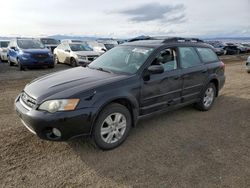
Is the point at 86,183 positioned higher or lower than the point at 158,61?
lower

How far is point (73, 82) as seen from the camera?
3.67m

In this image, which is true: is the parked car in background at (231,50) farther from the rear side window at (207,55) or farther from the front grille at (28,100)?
the front grille at (28,100)

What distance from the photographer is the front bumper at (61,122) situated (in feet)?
10.2

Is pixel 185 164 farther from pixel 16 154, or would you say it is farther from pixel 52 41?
pixel 52 41

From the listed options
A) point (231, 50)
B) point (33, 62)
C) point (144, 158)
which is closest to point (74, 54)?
point (33, 62)

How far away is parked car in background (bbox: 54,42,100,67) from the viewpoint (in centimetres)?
1309

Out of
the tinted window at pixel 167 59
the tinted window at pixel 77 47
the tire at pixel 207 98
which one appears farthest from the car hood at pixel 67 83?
the tinted window at pixel 77 47

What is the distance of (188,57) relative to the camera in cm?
506

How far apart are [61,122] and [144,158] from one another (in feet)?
4.26

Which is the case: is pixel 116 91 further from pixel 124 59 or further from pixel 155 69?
pixel 124 59

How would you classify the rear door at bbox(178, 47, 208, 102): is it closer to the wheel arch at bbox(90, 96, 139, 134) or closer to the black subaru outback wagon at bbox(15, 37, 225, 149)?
the black subaru outback wagon at bbox(15, 37, 225, 149)

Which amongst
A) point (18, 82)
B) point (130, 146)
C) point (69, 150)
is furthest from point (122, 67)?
point (18, 82)

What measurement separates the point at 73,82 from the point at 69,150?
1044mm

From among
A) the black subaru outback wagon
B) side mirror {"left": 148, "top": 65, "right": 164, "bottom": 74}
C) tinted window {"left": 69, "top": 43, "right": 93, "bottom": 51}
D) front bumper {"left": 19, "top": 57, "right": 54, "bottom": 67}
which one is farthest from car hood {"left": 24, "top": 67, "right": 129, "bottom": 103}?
tinted window {"left": 69, "top": 43, "right": 93, "bottom": 51}
